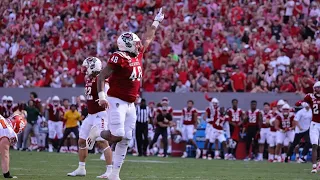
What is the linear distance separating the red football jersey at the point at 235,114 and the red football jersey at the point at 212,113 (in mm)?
327

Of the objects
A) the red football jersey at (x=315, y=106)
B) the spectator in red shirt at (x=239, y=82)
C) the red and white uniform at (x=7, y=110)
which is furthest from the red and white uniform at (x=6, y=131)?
the red and white uniform at (x=7, y=110)

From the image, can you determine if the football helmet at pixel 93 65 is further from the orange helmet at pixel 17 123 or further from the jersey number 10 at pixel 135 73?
the jersey number 10 at pixel 135 73

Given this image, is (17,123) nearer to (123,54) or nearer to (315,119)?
(123,54)

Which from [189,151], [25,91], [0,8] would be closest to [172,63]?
[189,151]

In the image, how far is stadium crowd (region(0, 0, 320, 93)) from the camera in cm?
2481

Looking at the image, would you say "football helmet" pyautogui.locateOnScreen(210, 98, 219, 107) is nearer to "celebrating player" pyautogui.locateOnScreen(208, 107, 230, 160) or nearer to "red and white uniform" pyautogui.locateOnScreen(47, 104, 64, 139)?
"celebrating player" pyautogui.locateOnScreen(208, 107, 230, 160)

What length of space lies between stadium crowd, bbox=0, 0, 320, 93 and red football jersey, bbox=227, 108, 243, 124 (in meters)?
1.04

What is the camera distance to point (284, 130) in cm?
2289

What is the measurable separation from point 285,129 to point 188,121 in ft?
9.84

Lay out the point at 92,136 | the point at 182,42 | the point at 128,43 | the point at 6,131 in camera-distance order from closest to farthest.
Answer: the point at 128,43 < the point at 6,131 < the point at 92,136 < the point at 182,42

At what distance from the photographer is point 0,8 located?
3391cm

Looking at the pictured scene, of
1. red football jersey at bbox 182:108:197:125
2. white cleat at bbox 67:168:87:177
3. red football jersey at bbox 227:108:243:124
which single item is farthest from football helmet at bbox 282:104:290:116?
white cleat at bbox 67:168:87:177

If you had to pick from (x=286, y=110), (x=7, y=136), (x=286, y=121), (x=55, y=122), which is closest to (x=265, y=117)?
(x=286, y=121)

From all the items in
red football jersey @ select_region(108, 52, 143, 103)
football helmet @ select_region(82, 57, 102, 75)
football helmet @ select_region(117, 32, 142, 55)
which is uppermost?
football helmet @ select_region(117, 32, 142, 55)
